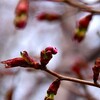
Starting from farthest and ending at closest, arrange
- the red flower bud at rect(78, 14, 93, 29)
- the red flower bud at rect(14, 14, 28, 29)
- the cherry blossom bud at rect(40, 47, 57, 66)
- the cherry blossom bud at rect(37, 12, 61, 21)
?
1. the cherry blossom bud at rect(37, 12, 61, 21)
2. the red flower bud at rect(14, 14, 28, 29)
3. the red flower bud at rect(78, 14, 93, 29)
4. the cherry blossom bud at rect(40, 47, 57, 66)

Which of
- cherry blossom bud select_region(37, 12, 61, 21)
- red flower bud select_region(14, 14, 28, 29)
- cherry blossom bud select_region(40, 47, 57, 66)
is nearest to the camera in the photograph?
cherry blossom bud select_region(40, 47, 57, 66)

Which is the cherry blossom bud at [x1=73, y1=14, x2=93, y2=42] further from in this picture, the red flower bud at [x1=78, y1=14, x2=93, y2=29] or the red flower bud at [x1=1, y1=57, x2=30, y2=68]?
the red flower bud at [x1=1, y1=57, x2=30, y2=68]

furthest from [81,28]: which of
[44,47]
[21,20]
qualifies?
[44,47]

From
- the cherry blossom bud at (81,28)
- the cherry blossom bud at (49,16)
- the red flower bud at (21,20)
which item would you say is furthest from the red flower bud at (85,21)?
the cherry blossom bud at (49,16)

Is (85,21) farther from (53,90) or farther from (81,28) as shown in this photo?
(53,90)

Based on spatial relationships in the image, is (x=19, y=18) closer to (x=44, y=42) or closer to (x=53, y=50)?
(x=53, y=50)

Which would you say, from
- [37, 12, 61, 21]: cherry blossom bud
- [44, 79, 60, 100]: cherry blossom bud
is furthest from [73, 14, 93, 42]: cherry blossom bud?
[44, 79, 60, 100]: cherry blossom bud

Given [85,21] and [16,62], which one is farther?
[85,21]

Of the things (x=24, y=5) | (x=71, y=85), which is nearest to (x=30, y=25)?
(x=71, y=85)
